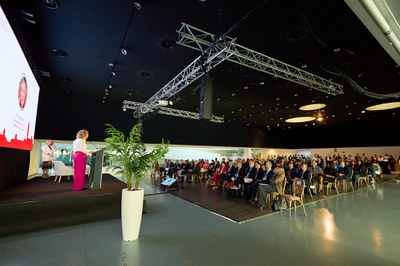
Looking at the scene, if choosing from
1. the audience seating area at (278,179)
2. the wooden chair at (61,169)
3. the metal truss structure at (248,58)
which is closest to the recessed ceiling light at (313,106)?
the metal truss structure at (248,58)

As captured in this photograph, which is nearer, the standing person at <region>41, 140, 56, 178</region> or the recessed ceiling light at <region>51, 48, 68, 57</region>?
the recessed ceiling light at <region>51, 48, 68, 57</region>

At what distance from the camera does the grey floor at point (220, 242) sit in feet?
7.73

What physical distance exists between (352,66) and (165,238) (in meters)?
7.12

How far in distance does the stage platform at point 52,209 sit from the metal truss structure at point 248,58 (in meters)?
3.93

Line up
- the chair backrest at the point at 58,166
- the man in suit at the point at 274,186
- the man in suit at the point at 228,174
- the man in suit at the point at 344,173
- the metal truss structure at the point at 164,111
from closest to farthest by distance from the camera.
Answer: the man in suit at the point at 274,186 → the chair backrest at the point at 58,166 → the man in suit at the point at 344,173 → the man in suit at the point at 228,174 → the metal truss structure at the point at 164,111

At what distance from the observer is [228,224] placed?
142 inches

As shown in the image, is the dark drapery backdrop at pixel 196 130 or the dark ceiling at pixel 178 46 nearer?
the dark ceiling at pixel 178 46

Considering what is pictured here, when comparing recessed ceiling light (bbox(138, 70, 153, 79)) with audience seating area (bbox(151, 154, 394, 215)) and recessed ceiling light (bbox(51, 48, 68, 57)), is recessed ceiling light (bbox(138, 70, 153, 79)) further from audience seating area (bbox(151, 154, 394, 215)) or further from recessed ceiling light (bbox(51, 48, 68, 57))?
audience seating area (bbox(151, 154, 394, 215))

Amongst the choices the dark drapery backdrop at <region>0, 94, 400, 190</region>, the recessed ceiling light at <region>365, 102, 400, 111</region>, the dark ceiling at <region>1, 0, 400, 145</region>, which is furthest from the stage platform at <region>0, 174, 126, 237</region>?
the recessed ceiling light at <region>365, 102, 400, 111</region>

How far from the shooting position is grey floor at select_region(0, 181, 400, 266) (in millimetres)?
2355

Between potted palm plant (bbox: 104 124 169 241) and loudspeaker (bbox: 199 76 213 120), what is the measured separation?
2062 mm

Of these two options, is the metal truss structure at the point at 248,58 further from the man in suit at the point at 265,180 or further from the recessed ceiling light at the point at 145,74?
the man in suit at the point at 265,180

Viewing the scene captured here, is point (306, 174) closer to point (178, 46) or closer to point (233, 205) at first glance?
point (233, 205)

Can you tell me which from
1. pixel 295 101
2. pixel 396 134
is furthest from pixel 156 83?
pixel 396 134
